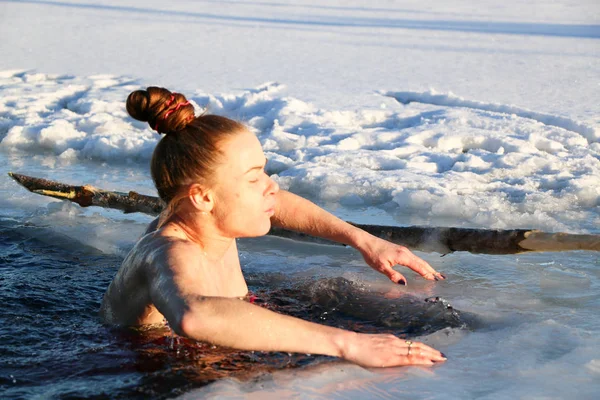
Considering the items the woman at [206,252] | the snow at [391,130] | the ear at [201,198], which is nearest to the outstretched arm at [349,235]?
the snow at [391,130]

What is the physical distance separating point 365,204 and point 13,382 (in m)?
2.65

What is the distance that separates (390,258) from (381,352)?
726mm

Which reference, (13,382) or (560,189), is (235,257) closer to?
(13,382)

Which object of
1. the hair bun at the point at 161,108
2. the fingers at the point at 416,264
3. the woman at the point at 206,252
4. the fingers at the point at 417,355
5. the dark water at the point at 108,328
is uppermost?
the hair bun at the point at 161,108

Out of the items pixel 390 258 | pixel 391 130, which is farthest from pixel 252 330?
pixel 391 130

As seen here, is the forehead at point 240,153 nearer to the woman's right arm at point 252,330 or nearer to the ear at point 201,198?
the ear at point 201,198

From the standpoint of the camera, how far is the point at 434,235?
3.21m

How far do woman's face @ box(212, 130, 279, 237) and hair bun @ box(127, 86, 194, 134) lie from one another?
15 centimetres

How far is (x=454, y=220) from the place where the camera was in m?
4.25

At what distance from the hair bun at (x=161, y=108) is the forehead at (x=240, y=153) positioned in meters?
0.15

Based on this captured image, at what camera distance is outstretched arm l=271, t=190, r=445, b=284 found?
2.96 m

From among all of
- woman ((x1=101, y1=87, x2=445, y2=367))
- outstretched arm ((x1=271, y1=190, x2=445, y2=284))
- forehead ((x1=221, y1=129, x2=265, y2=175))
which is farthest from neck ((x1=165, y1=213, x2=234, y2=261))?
→ outstretched arm ((x1=271, y1=190, x2=445, y2=284))

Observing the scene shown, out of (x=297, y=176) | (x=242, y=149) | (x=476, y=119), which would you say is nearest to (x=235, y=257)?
(x=242, y=149)

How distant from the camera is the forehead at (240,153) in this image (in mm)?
2414
